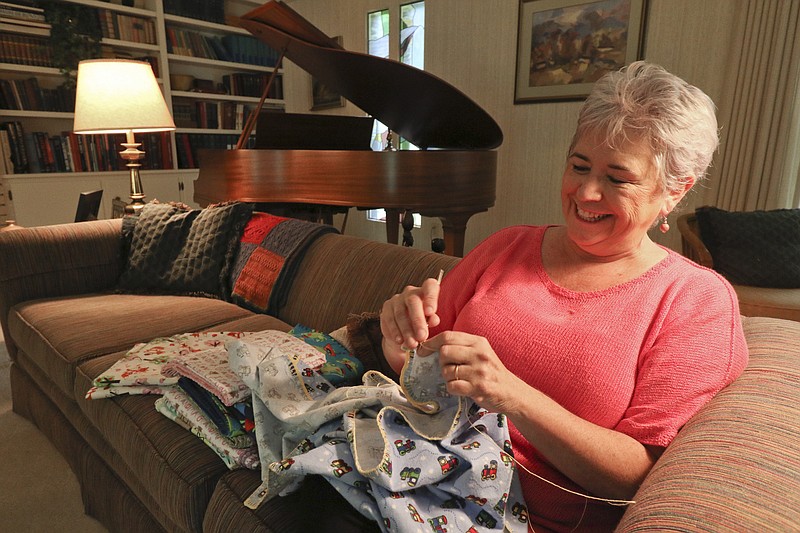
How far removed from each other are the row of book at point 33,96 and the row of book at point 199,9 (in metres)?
1.19

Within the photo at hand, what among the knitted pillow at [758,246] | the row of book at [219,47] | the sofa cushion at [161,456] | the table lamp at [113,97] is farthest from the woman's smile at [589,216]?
the row of book at [219,47]

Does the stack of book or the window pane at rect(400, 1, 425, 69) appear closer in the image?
the stack of book

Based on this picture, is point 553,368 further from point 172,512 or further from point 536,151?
point 536,151

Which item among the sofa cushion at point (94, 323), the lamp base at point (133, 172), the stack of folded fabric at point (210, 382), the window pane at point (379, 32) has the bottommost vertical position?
the sofa cushion at point (94, 323)

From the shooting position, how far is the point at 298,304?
1.98 meters

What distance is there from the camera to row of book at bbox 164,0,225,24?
15.2 ft

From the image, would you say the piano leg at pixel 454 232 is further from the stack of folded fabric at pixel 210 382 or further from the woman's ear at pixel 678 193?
the woman's ear at pixel 678 193

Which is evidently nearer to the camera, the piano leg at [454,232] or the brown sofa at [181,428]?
the brown sofa at [181,428]

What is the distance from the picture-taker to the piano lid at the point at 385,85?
9.24 feet

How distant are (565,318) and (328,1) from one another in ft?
17.6

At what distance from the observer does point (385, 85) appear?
3.08 metres

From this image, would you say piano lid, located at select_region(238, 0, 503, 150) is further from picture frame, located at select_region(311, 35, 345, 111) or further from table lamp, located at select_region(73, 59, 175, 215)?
picture frame, located at select_region(311, 35, 345, 111)

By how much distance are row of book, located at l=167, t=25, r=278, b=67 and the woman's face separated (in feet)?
15.6

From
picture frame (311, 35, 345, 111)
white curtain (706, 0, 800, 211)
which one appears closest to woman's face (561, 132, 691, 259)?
white curtain (706, 0, 800, 211)
